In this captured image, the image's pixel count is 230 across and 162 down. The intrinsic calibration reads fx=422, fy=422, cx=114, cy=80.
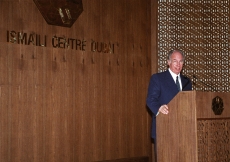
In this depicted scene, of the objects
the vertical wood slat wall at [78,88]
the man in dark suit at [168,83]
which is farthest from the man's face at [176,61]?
the vertical wood slat wall at [78,88]

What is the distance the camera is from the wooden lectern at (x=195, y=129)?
3.44 meters

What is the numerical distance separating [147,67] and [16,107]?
237 centimetres

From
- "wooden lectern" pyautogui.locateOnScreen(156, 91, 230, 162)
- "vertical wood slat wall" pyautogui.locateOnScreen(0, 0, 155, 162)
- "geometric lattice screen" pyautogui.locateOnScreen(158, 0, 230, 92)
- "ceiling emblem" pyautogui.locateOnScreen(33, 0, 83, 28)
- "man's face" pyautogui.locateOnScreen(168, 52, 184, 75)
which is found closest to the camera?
"wooden lectern" pyautogui.locateOnScreen(156, 91, 230, 162)

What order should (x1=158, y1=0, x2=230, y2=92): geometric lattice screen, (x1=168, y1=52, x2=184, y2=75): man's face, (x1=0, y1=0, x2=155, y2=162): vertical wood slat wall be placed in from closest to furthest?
1. (x1=168, y1=52, x2=184, y2=75): man's face
2. (x1=0, y1=0, x2=155, y2=162): vertical wood slat wall
3. (x1=158, y1=0, x2=230, y2=92): geometric lattice screen

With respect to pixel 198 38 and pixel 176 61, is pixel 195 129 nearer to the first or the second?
pixel 176 61

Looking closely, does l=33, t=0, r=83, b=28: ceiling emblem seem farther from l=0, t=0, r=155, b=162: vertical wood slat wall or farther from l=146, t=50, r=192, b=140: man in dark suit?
l=146, t=50, r=192, b=140: man in dark suit

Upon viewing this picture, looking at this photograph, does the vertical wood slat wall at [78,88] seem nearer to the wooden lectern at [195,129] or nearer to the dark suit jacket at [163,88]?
the dark suit jacket at [163,88]

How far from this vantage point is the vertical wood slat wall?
5.13 meters

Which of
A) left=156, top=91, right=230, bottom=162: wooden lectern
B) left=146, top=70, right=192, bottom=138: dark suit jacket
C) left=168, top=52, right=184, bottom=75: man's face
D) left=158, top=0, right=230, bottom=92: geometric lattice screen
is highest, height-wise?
left=158, top=0, right=230, bottom=92: geometric lattice screen

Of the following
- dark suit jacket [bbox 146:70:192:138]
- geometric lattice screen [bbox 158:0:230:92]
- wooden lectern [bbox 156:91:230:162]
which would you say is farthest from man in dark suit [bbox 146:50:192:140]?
geometric lattice screen [bbox 158:0:230:92]

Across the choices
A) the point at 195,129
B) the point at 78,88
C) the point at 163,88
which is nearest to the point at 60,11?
the point at 78,88

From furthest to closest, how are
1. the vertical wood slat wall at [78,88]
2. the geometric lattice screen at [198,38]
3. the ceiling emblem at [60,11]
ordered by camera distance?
the geometric lattice screen at [198,38], the ceiling emblem at [60,11], the vertical wood slat wall at [78,88]

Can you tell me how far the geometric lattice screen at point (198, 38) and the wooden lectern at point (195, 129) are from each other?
9.55 ft

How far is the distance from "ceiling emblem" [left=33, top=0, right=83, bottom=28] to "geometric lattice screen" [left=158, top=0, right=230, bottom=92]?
5.09 ft
